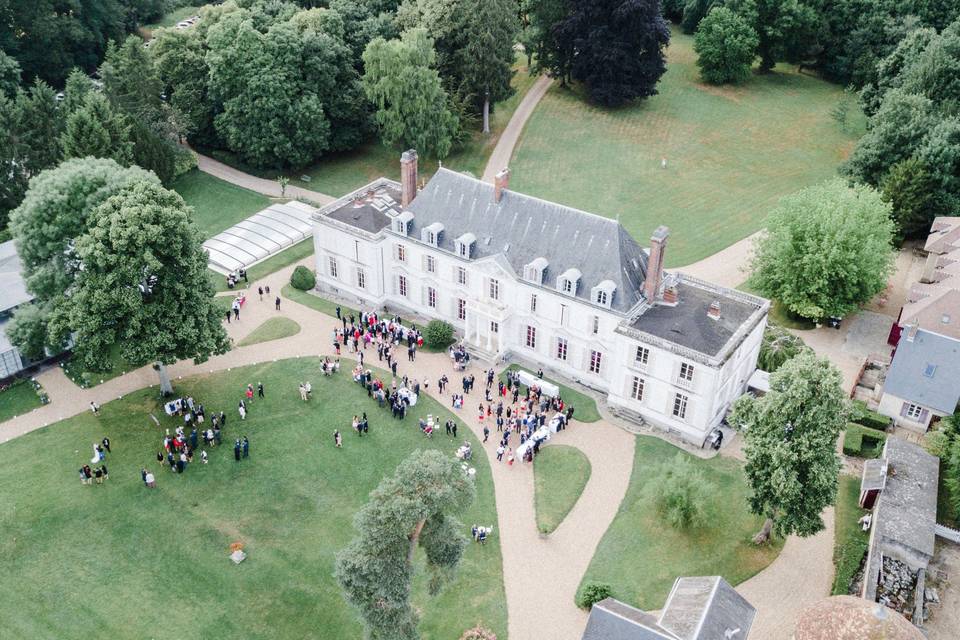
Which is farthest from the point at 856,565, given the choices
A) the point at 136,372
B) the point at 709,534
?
the point at 136,372

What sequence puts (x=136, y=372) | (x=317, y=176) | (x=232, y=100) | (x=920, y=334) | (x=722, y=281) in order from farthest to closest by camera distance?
(x=317, y=176), (x=232, y=100), (x=722, y=281), (x=136, y=372), (x=920, y=334)

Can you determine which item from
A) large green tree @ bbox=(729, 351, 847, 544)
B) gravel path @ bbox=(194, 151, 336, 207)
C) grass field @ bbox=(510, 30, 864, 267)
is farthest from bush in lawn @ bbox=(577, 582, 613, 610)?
gravel path @ bbox=(194, 151, 336, 207)

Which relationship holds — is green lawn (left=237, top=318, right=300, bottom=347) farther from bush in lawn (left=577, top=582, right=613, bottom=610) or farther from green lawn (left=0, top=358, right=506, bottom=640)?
bush in lawn (left=577, top=582, right=613, bottom=610)

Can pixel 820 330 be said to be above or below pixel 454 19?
below

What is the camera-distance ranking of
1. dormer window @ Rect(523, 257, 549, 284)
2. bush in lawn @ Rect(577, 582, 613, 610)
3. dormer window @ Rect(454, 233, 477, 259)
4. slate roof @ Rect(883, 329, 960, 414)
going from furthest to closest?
dormer window @ Rect(454, 233, 477, 259) < dormer window @ Rect(523, 257, 549, 284) < slate roof @ Rect(883, 329, 960, 414) < bush in lawn @ Rect(577, 582, 613, 610)

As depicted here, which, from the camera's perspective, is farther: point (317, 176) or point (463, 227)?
point (317, 176)

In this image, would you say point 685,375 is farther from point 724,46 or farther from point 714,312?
point 724,46

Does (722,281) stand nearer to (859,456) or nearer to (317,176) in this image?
(859,456)
